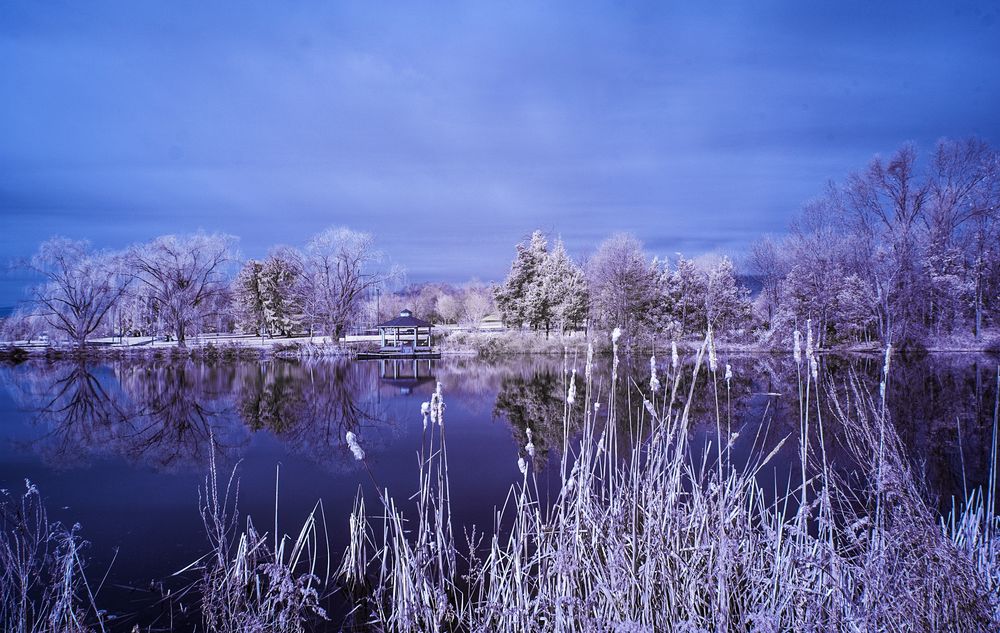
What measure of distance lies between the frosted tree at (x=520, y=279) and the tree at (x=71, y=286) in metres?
25.4

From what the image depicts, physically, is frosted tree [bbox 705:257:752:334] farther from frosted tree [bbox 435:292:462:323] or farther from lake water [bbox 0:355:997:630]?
frosted tree [bbox 435:292:462:323]

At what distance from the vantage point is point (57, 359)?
1275 inches

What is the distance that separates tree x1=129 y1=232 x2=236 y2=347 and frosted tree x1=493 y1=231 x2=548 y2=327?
1933 cm

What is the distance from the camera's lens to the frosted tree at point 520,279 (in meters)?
Answer: 40.5

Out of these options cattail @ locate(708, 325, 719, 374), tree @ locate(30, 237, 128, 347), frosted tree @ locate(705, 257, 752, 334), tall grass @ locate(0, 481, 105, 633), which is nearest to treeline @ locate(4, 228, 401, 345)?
tree @ locate(30, 237, 128, 347)

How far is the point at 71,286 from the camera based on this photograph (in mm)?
34500

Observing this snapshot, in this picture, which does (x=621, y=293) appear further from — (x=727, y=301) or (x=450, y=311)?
(x=450, y=311)

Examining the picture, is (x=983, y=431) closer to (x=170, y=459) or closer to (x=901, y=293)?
(x=170, y=459)

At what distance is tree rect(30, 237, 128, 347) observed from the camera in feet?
113

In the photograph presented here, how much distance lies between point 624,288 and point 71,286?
34301 mm

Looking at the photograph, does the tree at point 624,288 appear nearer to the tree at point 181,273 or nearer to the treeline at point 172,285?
the treeline at point 172,285

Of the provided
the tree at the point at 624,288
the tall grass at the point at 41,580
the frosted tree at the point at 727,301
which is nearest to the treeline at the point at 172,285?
the tree at the point at 624,288

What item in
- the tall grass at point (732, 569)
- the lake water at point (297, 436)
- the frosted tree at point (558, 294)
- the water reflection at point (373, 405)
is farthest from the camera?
the frosted tree at point (558, 294)

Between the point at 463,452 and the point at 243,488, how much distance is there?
4.21 m
